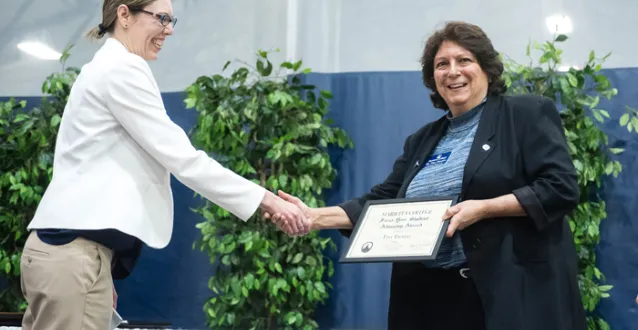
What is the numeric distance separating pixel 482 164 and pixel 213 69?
3.36m

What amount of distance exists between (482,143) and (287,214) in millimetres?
690

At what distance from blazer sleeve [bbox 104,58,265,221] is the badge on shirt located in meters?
0.61

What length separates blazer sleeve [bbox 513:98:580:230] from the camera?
6.38 feet

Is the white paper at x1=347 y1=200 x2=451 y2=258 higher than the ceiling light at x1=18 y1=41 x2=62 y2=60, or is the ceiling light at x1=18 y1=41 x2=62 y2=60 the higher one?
the ceiling light at x1=18 y1=41 x2=62 y2=60

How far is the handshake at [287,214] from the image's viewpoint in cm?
231

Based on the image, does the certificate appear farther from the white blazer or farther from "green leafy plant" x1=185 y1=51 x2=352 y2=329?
"green leafy plant" x1=185 y1=51 x2=352 y2=329

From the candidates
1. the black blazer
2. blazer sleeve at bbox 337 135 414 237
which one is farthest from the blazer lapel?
blazer sleeve at bbox 337 135 414 237

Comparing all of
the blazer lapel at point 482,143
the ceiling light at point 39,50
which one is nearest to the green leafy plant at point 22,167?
the ceiling light at point 39,50

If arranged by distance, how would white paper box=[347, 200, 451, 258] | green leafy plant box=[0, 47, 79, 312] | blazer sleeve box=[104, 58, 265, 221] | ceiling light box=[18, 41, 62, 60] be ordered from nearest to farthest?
blazer sleeve box=[104, 58, 265, 221], white paper box=[347, 200, 451, 258], green leafy plant box=[0, 47, 79, 312], ceiling light box=[18, 41, 62, 60]

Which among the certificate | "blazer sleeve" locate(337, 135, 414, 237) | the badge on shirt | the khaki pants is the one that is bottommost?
the khaki pants

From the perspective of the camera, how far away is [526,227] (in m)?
1.99

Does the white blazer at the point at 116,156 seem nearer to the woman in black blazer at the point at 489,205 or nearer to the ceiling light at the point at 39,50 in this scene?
the woman in black blazer at the point at 489,205

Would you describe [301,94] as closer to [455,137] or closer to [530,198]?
[455,137]

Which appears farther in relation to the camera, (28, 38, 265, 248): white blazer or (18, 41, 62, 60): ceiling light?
(18, 41, 62, 60): ceiling light
